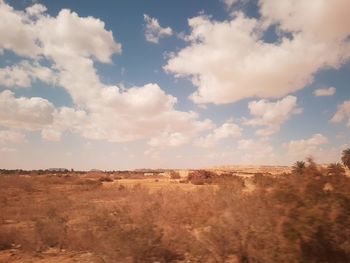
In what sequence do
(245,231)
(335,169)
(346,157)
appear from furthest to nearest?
(346,157) < (245,231) < (335,169)

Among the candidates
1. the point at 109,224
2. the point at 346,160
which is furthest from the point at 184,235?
the point at 346,160

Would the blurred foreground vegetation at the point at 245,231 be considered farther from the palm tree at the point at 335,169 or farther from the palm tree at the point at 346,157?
the palm tree at the point at 346,157

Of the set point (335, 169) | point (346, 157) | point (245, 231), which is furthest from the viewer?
point (346, 157)

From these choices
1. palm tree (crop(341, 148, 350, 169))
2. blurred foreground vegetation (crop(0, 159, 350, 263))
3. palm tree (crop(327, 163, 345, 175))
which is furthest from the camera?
palm tree (crop(341, 148, 350, 169))

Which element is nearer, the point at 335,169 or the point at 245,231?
the point at 335,169

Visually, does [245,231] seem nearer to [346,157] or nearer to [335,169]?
[335,169]

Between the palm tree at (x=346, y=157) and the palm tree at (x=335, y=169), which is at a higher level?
the palm tree at (x=346, y=157)

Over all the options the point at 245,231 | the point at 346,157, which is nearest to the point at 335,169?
the point at 245,231

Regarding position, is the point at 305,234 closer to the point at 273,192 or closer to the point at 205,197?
the point at 273,192

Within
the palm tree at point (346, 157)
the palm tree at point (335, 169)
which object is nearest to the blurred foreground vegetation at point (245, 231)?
the palm tree at point (335, 169)

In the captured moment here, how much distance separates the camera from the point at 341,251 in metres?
7.46

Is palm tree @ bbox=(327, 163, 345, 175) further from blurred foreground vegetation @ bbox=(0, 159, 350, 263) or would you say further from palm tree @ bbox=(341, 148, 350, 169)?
palm tree @ bbox=(341, 148, 350, 169)

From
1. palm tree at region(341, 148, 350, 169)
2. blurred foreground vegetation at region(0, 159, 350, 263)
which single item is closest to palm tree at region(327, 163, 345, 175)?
blurred foreground vegetation at region(0, 159, 350, 263)

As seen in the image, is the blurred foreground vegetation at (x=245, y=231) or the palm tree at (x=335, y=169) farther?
the palm tree at (x=335, y=169)
